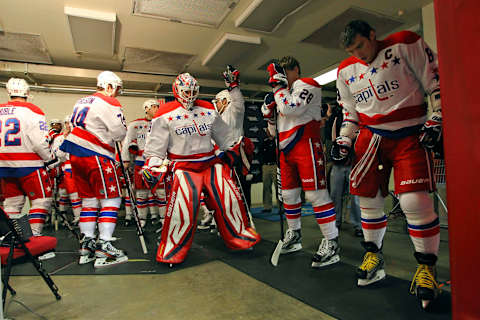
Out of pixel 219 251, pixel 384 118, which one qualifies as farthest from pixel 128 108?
pixel 384 118

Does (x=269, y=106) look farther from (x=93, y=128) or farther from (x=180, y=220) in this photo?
(x=93, y=128)

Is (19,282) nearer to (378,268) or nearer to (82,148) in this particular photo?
(82,148)

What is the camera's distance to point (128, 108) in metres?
8.26

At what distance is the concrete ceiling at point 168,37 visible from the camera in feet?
14.4

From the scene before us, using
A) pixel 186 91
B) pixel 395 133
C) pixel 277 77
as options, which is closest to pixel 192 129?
pixel 186 91

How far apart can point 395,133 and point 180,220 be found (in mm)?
1986

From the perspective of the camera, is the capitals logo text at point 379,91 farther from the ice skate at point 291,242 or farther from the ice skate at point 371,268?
the ice skate at point 291,242

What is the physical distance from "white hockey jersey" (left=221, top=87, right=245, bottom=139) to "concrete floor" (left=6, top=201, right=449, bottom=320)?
176 cm

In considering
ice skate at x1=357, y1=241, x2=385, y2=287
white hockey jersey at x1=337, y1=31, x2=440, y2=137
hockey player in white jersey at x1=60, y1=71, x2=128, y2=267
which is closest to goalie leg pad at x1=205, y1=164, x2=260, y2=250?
hockey player in white jersey at x1=60, y1=71, x2=128, y2=267

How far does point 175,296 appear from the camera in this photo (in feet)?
6.72

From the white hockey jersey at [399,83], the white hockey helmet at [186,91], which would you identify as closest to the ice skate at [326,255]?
the white hockey jersey at [399,83]

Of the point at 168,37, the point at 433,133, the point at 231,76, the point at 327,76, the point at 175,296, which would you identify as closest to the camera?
the point at 433,133

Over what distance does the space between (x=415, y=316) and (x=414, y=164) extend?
845 mm

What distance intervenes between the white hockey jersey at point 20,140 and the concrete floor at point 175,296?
1221 mm
